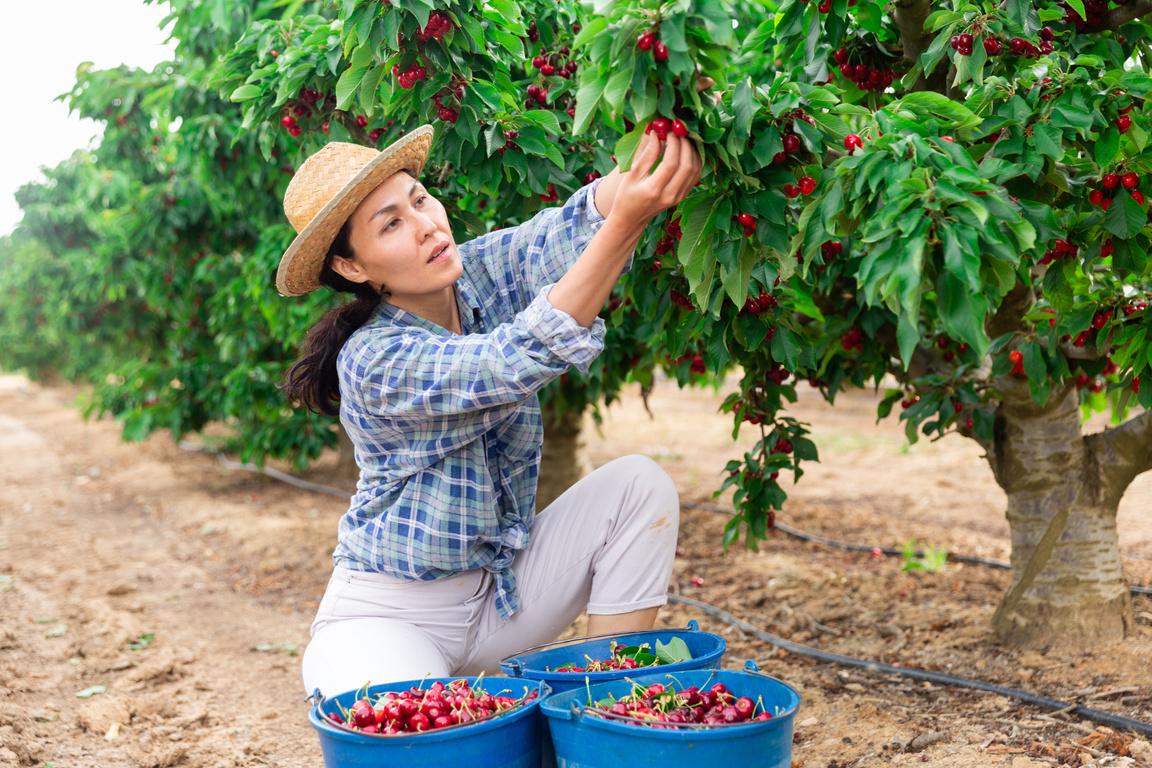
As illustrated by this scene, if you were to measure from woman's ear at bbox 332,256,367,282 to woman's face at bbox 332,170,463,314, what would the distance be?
0.04 meters

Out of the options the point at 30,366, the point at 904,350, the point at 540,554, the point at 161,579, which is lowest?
the point at 30,366

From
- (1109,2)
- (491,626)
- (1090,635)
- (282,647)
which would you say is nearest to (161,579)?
(282,647)

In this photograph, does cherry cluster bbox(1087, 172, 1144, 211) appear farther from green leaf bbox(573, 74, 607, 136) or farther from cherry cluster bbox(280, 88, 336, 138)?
cherry cluster bbox(280, 88, 336, 138)

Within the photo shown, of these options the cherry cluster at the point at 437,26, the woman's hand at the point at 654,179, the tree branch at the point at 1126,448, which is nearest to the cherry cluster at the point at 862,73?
the woman's hand at the point at 654,179

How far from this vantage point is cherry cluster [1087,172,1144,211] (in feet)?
6.07

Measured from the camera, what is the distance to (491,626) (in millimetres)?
2197

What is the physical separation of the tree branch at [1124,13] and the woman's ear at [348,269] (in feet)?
6.05

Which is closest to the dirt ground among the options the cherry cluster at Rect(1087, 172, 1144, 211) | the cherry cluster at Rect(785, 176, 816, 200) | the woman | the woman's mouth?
the woman

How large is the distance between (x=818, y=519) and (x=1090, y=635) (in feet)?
8.27

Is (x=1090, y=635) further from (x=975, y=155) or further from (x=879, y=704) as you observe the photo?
(x=975, y=155)

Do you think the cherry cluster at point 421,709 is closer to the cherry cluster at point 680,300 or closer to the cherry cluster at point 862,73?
the cherry cluster at point 680,300

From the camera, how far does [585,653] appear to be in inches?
79.0

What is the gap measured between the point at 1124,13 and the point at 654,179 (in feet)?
4.51

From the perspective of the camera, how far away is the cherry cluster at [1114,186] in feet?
6.07
